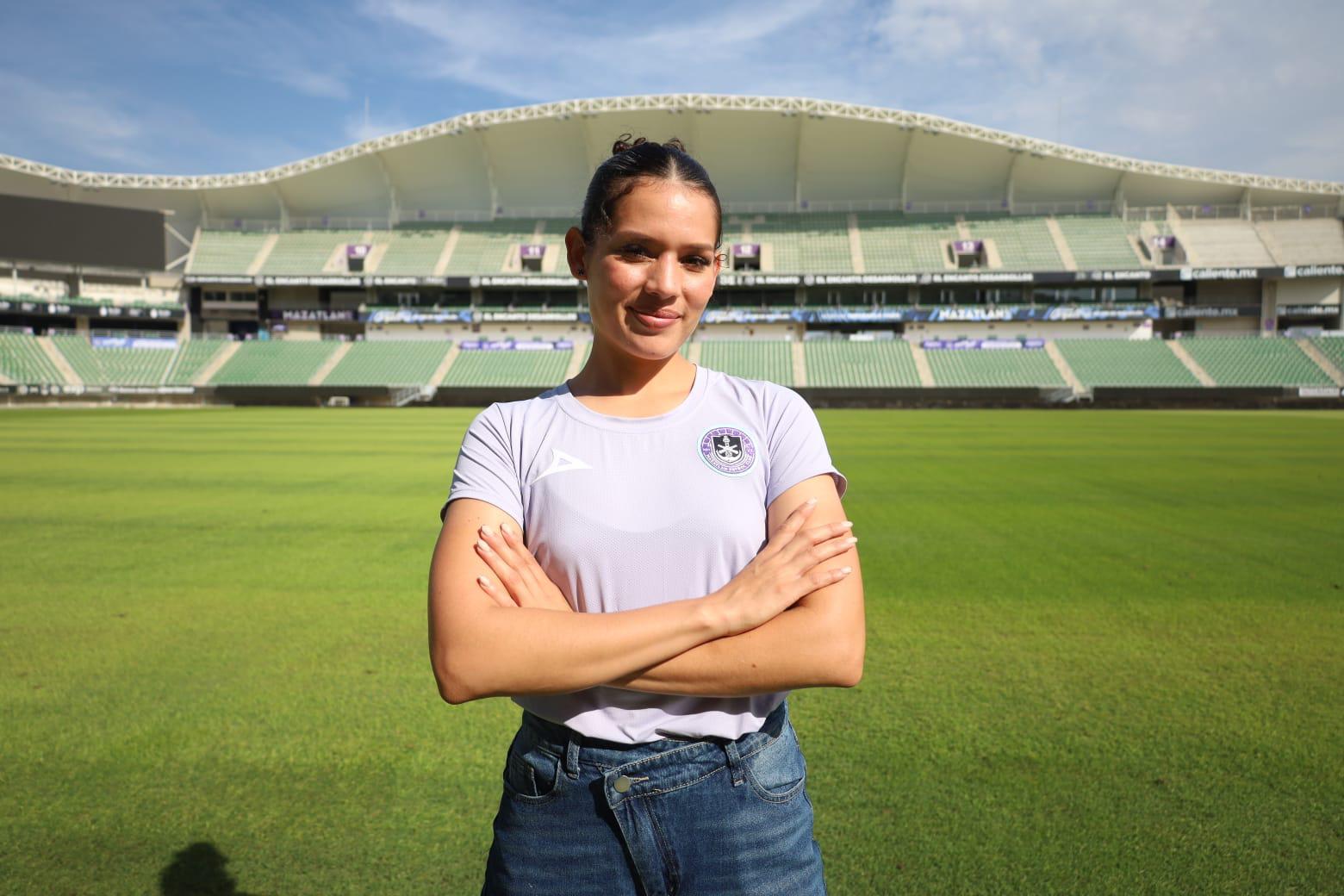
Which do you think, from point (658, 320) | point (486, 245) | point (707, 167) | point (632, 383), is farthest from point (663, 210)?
point (486, 245)

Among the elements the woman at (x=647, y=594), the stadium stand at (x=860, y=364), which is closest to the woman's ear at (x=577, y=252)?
the woman at (x=647, y=594)

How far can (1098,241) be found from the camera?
5312 centimetres

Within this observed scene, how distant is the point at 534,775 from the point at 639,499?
59 centimetres

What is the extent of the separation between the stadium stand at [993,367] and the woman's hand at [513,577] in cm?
4766

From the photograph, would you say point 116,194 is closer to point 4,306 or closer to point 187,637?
point 4,306

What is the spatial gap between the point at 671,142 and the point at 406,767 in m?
3.05

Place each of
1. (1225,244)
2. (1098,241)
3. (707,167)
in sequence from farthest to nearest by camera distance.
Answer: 1. (707,167)
2. (1098,241)
3. (1225,244)

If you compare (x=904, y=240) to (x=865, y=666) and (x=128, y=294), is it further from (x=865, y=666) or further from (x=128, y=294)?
(x=865, y=666)

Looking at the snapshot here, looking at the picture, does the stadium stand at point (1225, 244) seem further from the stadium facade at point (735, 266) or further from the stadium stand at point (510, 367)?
the stadium stand at point (510, 367)

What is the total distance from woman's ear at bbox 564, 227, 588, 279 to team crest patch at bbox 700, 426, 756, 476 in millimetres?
463

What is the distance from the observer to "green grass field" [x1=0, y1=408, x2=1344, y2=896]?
2953 mm

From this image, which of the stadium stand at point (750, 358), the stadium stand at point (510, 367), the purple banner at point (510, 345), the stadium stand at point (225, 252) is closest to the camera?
the stadium stand at point (510, 367)

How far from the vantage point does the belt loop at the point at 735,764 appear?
1.61m

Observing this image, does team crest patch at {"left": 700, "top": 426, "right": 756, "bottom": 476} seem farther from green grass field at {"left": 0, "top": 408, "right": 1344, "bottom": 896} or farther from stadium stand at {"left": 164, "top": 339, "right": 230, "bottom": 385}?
stadium stand at {"left": 164, "top": 339, "right": 230, "bottom": 385}
